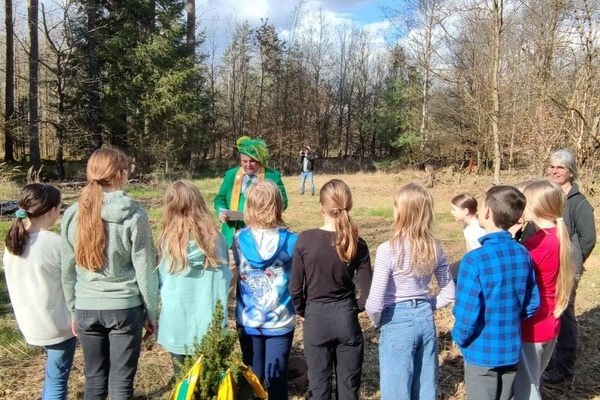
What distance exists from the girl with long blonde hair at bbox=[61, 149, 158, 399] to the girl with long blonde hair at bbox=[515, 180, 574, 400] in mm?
2091

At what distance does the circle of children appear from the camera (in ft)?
7.98

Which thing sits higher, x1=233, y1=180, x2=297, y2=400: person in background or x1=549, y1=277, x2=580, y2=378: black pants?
x1=233, y1=180, x2=297, y2=400: person in background

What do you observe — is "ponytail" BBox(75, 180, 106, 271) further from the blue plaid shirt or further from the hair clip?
the blue plaid shirt

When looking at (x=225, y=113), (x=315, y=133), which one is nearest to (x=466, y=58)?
(x=315, y=133)

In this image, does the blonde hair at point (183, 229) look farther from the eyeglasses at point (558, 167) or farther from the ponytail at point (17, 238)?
the eyeglasses at point (558, 167)

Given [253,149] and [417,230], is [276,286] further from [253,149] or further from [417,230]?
[253,149]

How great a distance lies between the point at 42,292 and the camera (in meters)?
2.67

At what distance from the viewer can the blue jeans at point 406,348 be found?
99.8 inches

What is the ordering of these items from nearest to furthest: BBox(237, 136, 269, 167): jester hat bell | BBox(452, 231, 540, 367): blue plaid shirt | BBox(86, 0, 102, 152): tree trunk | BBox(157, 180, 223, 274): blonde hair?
BBox(452, 231, 540, 367): blue plaid shirt
BBox(157, 180, 223, 274): blonde hair
BBox(237, 136, 269, 167): jester hat bell
BBox(86, 0, 102, 152): tree trunk

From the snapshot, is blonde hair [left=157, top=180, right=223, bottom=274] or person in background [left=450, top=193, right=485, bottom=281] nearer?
blonde hair [left=157, top=180, right=223, bottom=274]

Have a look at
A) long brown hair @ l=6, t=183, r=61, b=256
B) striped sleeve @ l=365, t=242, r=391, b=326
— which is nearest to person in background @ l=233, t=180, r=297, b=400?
striped sleeve @ l=365, t=242, r=391, b=326

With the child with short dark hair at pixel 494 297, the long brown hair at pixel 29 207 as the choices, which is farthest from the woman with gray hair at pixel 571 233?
the long brown hair at pixel 29 207

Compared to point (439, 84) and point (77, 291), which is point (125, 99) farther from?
point (77, 291)

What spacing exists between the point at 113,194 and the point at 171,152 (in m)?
21.3
